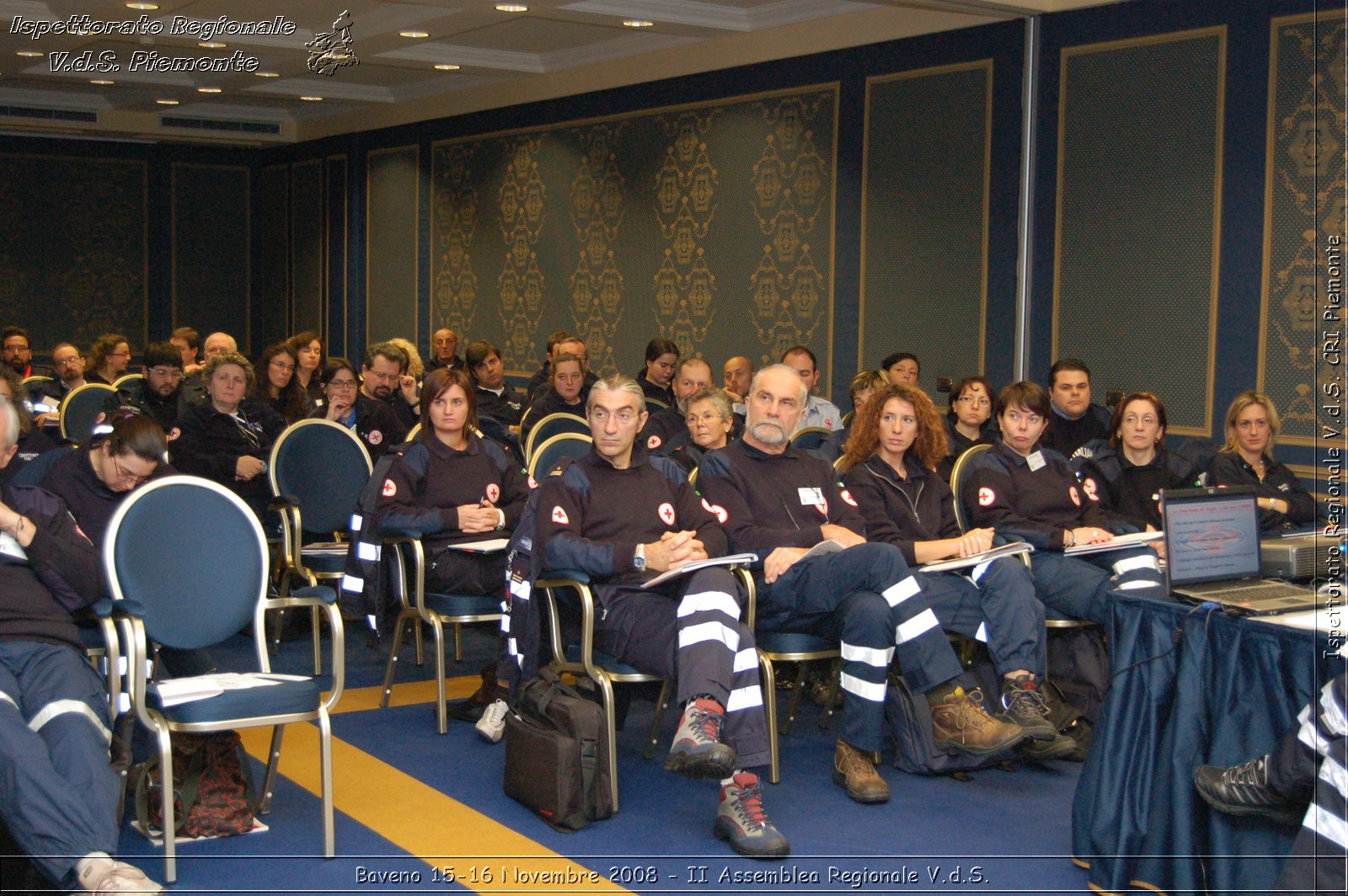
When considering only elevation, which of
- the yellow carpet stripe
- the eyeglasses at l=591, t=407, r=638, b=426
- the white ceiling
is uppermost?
the white ceiling

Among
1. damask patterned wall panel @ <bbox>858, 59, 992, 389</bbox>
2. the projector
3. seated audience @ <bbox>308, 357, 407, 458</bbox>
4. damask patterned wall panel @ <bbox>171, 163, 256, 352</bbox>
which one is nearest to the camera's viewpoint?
the projector

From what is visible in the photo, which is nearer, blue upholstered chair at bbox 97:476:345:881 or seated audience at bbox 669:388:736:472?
blue upholstered chair at bbox 97:476:345:881

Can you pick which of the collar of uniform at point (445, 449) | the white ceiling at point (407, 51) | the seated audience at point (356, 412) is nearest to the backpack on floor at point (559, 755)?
the collar of uniform at point (445, 449)

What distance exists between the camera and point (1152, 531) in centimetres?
514

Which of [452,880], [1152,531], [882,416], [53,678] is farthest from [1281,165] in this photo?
[53,678]

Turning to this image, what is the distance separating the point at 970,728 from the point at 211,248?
42.0ft

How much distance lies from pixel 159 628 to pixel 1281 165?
5233 mm

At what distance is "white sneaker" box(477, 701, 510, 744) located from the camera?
4.61 m

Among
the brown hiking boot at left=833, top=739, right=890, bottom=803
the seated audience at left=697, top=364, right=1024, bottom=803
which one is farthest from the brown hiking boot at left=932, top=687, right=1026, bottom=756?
the brown hiking boot at left=833, top=739, right=890, bottom=803

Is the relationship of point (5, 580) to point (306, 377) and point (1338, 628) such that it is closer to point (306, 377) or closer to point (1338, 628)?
point (1338, 628)

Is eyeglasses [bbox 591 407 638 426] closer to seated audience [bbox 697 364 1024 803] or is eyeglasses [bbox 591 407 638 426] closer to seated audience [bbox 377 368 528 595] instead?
seated audience [bbox 697 364 1024 803]

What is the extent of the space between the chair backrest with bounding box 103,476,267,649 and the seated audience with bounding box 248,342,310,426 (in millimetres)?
3329

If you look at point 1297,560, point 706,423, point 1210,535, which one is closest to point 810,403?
point 706,423

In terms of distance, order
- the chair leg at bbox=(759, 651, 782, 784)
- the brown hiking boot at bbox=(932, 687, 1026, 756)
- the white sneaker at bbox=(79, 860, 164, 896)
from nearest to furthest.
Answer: the white sneaker at bbox=(79, 860, 164, 896)
the brown hiking boot at bbox=(932, 687, 1026, 756)
the chair leg at bbox=(759, 651, 782, 784)
